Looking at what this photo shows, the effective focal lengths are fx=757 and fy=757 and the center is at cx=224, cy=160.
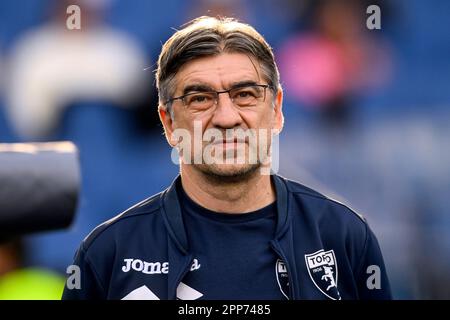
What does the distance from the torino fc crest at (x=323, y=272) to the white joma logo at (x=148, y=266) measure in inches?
11.0

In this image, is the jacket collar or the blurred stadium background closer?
the jacket collar

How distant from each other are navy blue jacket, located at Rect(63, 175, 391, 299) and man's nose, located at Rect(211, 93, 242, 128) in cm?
21

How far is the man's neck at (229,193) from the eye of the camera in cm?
193

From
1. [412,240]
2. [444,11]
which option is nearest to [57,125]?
[412,240]

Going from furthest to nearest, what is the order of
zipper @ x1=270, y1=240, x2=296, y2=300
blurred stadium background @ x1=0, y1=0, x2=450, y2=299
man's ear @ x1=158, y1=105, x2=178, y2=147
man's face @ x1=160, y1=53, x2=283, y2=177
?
blurred stadium background @ x1=0, y1=0, x2=450, y2=299, man's ear @ x1=158, y1=105, x2=178, y2=147, man's face @ x1=160, y1=53, x2=283, y2=177, zipper @ x1=270, y1=240, x2=296, y2=300

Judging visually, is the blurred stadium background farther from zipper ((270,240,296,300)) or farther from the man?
zipper ((270,240,296,300))

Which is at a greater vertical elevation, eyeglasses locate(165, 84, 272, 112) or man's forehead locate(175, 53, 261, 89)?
man's forehead locate(175, 53, 261, 89)

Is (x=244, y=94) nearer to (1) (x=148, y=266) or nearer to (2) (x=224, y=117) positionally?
(2) (x=224, y=117)

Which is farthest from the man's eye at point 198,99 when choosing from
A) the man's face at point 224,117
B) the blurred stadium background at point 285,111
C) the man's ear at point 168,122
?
the blurred stadium background at point 285,111

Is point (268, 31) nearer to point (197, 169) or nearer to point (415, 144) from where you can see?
point (415, 144)

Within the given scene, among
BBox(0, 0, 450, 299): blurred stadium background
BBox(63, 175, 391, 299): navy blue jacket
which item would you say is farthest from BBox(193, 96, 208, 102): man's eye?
BBox(0, 0, 450, 299): blurred stadium background

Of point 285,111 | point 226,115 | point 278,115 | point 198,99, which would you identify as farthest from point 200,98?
point 285,111

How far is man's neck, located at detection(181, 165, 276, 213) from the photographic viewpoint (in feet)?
6.33

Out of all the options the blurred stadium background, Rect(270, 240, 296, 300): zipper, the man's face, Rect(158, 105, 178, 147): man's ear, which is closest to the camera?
Rect(270, 240, 296, 300): zipper
